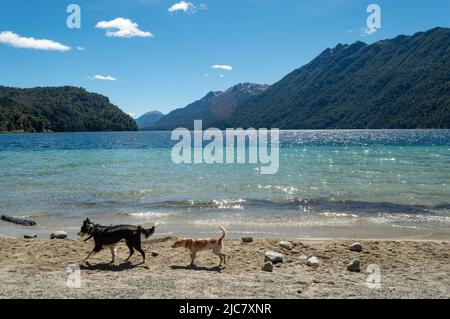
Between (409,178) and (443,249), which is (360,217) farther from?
(409,178)

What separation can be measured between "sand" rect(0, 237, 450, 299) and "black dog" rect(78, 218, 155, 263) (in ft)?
1.60

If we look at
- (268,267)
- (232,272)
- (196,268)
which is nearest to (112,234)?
(196,268)

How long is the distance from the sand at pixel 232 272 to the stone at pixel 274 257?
0.85 ft

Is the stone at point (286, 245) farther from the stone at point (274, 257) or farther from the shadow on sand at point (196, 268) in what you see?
the shadow on sand at point (196, 268)

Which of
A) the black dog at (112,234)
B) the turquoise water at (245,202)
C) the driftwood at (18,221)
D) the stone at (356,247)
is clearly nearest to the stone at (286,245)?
the stone at (356,247)

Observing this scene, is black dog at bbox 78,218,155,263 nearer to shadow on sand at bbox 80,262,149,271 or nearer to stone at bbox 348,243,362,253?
shadow on sand at bbox 80,262,149,271

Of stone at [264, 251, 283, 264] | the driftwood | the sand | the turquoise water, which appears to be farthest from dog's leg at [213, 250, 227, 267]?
the driftwood

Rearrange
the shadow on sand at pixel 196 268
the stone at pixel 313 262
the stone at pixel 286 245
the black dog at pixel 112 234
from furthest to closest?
the stone at pixel 286 245 < the black dog at pixel 112 234 < the stone at pixel 313 262 < the shadow on sand at pixel 196 268

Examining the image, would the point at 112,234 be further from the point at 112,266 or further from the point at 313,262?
the point at 313,262

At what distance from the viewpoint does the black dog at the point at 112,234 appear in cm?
1139

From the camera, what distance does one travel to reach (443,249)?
13102 mm

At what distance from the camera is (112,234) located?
11.4 meters
